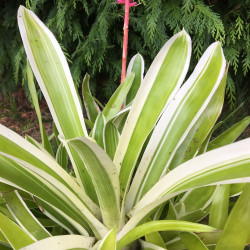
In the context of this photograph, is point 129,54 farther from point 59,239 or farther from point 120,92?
point 59,239

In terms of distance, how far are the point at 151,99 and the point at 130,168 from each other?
0.17 metres

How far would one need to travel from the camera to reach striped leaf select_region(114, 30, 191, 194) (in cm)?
77

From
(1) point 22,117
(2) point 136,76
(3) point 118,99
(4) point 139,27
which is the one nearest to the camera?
(3) point 118,99

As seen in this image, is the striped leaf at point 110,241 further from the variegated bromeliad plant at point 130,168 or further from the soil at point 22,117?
the soil at point 22,117

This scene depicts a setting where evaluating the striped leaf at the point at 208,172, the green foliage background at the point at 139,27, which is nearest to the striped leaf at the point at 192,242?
the striped leaf at the point at 208,172

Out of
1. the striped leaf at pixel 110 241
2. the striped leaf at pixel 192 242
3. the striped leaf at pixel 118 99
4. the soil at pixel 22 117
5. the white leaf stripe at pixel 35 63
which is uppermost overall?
the white leaf stripe at pixel 35 63

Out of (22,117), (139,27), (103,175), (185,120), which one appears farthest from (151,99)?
(22,117)

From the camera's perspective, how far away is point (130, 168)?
0.77m

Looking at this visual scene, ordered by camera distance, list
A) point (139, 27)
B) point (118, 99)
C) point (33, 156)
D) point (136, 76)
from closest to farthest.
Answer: point (33, 156)
point (118, 99)
point (136, 76)
point (139, 27)

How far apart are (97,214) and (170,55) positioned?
42 centimetres

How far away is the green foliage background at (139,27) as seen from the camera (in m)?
1.42

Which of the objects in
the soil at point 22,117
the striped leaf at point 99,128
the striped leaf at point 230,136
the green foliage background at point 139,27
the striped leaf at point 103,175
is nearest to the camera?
the striped leaf at point 103,175

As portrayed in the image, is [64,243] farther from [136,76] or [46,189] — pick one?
[136,76]

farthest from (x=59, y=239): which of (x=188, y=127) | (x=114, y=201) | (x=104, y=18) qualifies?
(x=104, y=18)
